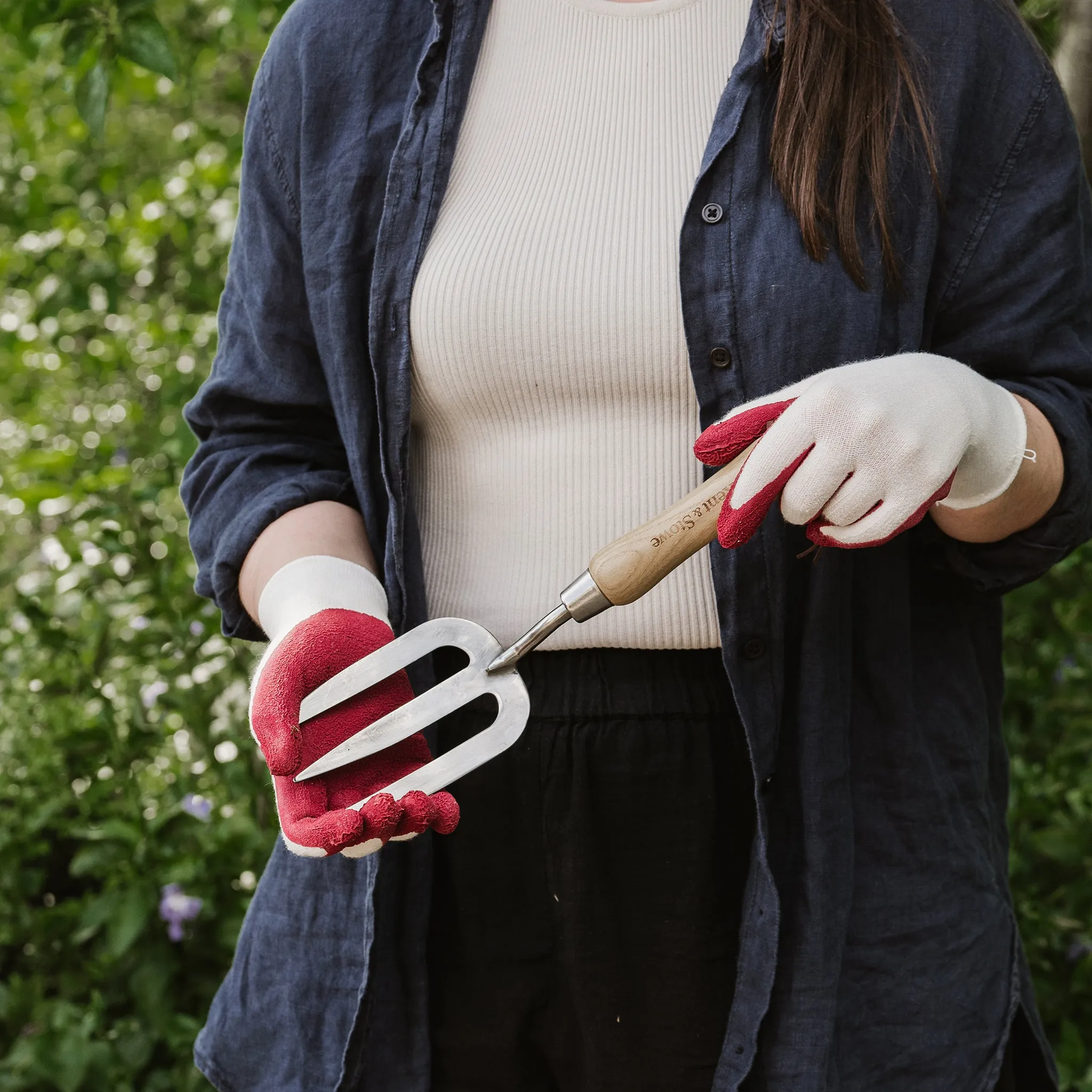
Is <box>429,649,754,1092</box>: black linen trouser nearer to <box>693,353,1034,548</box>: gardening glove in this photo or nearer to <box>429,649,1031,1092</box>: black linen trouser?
<box>429,649,1031,1092</box>: black linen trouser

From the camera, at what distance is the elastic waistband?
1.04 metres

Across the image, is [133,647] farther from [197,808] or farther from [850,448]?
[850,448]

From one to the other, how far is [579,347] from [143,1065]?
1.65 metres

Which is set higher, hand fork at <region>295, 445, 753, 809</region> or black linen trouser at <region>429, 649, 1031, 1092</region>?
hand fork at <region>295, 445, 753, 809</region>

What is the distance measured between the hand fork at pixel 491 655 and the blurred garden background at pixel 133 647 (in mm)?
1160

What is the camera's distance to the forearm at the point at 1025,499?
1.00 metres

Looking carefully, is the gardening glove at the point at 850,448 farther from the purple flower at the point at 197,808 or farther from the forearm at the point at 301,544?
the purple flower at the point at 197,808

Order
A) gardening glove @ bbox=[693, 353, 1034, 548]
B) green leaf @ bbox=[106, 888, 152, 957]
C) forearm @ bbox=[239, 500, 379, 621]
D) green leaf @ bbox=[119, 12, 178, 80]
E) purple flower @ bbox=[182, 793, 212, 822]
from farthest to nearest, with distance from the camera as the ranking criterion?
purple flower @ bbox=[182, 793, 212, 822] < green leaf @ bbox=[106, 888, 152, 957] < green leaf @ bbox=[119, 12, 178, 80] < forearm @ bbox=[239, 500, 379, 621] < gardening glove @ bbox=[693, 353, 1034, 548]

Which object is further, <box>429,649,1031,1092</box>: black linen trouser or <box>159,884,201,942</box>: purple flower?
<box>159,884,201,942</box>: purple flower

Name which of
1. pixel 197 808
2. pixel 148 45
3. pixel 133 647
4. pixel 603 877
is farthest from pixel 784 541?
pixel 133 647

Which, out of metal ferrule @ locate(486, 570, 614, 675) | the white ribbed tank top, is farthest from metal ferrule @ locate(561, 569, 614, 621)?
the white ribbed tank top

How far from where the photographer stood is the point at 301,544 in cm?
111

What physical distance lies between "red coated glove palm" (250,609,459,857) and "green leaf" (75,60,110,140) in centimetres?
109

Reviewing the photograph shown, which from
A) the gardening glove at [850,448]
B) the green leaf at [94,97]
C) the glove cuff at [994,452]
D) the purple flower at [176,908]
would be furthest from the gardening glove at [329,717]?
the purple flower at [176,908]
